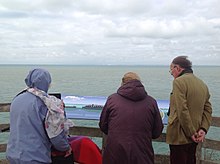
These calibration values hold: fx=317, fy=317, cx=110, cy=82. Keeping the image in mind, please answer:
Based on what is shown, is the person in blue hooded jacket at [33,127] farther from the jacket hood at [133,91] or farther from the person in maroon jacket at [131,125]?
the jacket hood at [133,91]

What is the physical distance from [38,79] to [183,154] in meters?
1.84

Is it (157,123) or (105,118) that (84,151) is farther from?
(157,123)

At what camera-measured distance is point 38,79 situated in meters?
2.77

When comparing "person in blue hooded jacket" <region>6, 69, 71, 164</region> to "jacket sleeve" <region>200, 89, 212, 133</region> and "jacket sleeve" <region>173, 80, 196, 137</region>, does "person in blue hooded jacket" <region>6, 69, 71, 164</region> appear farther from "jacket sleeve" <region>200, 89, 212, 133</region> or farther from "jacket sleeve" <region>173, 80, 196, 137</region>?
"jacket sleeve" <region>200, 89, 212, 133</region>

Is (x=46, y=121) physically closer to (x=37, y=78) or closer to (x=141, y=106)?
(x=37, y=78)

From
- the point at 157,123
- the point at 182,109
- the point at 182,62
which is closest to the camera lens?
the point at 157,123

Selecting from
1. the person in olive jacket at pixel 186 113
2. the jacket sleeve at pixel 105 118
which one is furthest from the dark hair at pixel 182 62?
the jacket sleeve at pixel 105 118

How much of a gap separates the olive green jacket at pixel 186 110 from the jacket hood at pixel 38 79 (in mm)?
Result: 1396

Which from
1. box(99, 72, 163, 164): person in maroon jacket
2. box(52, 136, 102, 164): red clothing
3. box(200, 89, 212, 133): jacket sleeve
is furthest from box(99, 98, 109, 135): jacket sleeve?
box(200, 89, 212, 133): jacket sleeve

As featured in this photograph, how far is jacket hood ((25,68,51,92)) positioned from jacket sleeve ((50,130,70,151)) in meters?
0.43

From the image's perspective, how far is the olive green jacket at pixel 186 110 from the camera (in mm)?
3348

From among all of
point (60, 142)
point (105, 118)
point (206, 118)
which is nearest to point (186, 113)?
point (206, 118)

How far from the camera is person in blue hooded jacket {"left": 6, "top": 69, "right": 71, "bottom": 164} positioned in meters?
2.68

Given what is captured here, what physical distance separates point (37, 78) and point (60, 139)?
1.87 ft
